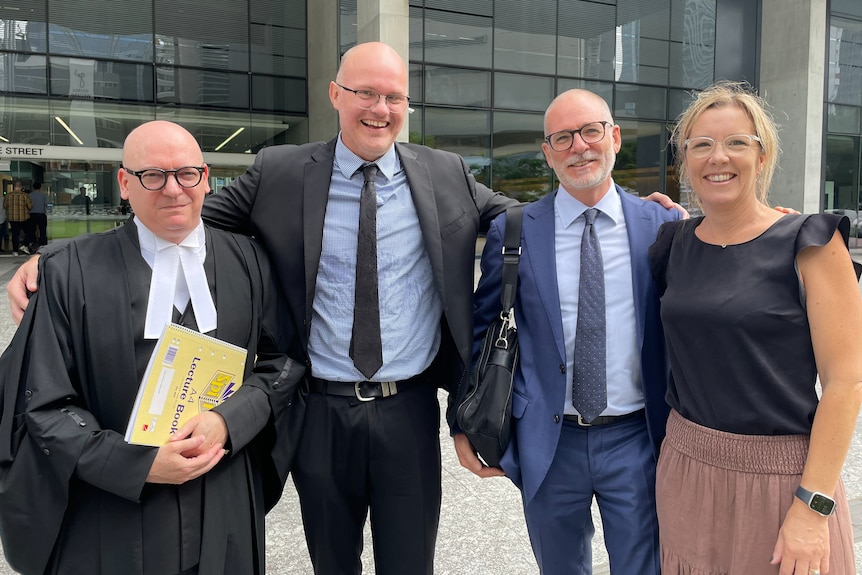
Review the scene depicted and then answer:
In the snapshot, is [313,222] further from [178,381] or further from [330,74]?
[330,74]

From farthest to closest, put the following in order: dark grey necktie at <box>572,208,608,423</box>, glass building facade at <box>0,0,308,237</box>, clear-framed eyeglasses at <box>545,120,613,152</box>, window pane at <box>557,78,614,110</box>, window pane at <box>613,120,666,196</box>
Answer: window pane at <box>613,120,666,196</box>
window pane at <box>557,78,614,110</box>
glass building facade at <box>0,0,308,237</box>
clear-framed eyeglasses at <box>545,120,613,152</box>
dark grey necktie at <box>572,208,608,423</box>

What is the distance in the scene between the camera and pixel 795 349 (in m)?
1.81

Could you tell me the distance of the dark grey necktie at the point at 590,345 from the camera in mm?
2248

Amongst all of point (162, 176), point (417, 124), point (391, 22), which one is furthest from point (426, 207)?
point (417, 124)

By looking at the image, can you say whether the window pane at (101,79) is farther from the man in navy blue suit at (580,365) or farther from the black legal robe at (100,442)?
the man in navy blue suit at (580,365)

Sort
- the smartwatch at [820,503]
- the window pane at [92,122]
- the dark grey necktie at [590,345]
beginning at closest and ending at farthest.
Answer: the smartwatch at [820,503] → the dark grey necktie at [590,345] → the window pane at [92,122]

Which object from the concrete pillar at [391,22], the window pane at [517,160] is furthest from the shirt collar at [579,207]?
the window pane at [517,160]

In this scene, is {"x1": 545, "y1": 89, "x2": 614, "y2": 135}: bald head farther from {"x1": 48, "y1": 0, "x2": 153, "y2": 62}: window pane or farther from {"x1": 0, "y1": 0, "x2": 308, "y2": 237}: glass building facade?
{"x1": 48, "y1": 0, "x2": 153, "y2": 62}: window pane

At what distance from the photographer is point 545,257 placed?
2375 millimetres

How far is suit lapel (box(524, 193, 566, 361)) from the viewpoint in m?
2.30

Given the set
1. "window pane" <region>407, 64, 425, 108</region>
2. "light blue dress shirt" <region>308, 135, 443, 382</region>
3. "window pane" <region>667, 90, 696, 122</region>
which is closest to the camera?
"light blue dress shirt" <region>308, 135, 443, 382</region>

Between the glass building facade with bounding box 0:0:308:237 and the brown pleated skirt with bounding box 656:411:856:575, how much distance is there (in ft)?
51.5

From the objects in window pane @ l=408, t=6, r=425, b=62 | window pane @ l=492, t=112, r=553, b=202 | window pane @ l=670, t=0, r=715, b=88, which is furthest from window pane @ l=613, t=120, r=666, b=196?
window pane @ l=408, t=6, r=425, b=62

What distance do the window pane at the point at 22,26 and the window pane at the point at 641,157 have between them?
14825mm
